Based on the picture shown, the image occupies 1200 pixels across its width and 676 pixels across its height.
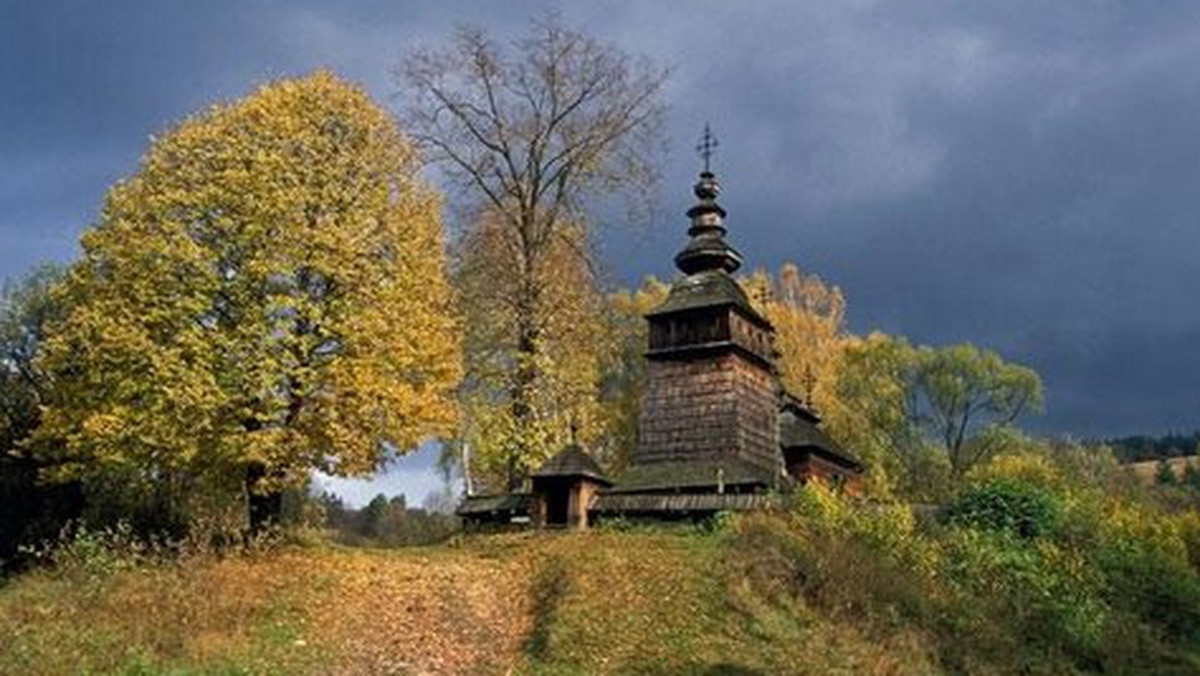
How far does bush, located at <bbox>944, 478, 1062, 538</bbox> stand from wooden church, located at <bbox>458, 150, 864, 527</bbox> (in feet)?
16.5

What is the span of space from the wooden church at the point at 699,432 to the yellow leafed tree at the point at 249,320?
6.76m

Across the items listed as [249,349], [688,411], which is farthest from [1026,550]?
[249,349]

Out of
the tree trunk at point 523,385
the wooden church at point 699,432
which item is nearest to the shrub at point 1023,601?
the wooden church at point 699,432

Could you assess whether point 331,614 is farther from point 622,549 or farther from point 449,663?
point 622,549

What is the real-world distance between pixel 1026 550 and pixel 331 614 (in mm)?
15808

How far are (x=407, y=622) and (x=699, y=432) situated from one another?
52.5 ft

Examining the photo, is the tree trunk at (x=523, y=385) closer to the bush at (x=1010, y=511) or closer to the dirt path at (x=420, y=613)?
the dirt path at (x=420, y=613)

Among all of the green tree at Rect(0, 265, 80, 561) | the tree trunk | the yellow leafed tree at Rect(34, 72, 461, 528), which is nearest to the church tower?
the tree trunk

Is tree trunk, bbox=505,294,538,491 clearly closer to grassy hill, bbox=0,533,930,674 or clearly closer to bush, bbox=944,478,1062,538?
grassy hill, bbox=0,533,930,674

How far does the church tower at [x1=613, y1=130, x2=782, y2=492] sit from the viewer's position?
33406 mm

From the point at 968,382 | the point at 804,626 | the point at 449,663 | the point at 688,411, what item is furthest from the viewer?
the point at 968,382

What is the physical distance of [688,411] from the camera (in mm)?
35000

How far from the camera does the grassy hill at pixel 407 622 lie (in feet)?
56.7

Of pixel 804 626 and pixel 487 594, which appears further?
pixel 487 594
